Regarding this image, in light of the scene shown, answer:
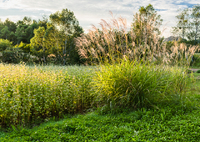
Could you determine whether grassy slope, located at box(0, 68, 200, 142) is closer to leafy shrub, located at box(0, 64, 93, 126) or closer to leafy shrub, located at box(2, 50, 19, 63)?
leafy shrub, located at box(0, 64, 93, 126)

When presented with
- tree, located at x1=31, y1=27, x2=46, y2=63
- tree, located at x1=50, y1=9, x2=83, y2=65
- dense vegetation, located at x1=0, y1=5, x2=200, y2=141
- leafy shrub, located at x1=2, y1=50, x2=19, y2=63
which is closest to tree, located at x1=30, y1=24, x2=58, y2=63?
tree, located at x1=31, y1=27, x2=46, y2=63

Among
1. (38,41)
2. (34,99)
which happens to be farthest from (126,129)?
(38,41)

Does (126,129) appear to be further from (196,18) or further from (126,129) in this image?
(196,18)

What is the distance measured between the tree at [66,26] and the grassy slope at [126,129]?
1531 centimetres

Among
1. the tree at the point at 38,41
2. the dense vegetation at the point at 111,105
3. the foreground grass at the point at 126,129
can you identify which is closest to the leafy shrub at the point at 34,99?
the dense vegetation at the point at 111,105

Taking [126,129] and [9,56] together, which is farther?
[9,56]

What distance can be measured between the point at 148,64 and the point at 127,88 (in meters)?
1.19

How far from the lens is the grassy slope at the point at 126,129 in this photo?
2.90m

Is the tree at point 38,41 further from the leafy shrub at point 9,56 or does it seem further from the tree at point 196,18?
the tree at point 196,18

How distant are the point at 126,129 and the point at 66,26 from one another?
17606 mm

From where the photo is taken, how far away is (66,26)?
18.8 metres

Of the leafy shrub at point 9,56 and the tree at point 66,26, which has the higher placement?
the tree at point 66,26

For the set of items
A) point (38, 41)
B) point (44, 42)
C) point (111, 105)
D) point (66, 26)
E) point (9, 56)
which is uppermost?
point (66, 26)

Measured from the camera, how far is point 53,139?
2.89 metres
